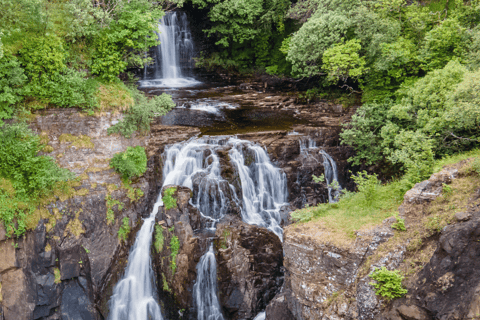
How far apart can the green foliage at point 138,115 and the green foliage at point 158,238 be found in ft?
13.1

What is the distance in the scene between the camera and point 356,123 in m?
13.8

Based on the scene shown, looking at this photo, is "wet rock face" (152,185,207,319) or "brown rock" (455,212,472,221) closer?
"brown rock" (455,212,472,221)

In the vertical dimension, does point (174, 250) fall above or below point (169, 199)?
below

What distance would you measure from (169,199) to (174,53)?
16.1 m

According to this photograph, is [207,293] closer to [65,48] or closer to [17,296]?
[17,296]

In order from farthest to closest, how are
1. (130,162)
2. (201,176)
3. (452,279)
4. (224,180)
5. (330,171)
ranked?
(330,171) → (224,180) → (201,176) → (130,162) → (452,279)

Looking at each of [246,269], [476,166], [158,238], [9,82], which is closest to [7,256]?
[158,238]

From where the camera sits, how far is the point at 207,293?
35.5ft

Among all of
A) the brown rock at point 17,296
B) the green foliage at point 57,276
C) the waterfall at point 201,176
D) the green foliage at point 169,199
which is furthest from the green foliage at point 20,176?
the waterfall at point 201,176

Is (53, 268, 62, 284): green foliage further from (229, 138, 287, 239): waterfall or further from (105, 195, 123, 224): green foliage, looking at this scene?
(229, 138, 287, 239): waterfall

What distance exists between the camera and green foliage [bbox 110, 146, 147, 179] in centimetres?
1180

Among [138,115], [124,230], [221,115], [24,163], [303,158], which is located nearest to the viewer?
[24,163]

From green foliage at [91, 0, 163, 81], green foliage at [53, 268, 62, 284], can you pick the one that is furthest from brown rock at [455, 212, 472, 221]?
green foliage at [53, 268, 62, 284]

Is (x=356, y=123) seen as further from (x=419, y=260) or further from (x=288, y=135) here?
(x=419, y=260)
